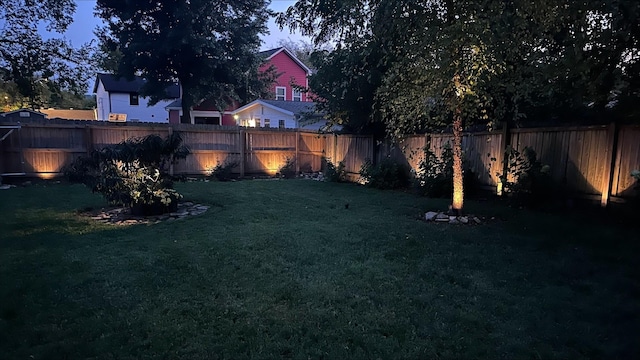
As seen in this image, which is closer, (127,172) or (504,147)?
(127,172)

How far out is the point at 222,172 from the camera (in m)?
11.8

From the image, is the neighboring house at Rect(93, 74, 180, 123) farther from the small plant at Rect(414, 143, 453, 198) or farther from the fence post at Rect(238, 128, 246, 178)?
the small plant at Rect(414, 143, 453, 198)

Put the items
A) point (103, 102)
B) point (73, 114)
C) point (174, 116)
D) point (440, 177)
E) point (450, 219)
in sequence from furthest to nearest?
point (73, 114), point (103, 102), point (174, 116), point (440, 177), point (450, 219)

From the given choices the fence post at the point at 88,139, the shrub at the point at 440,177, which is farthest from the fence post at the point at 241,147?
the shrub at the point at 440,177

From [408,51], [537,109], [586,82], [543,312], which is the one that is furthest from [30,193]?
[537,109]

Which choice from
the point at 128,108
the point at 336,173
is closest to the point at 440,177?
the point at 336,173

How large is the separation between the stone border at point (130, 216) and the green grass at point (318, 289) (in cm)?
41

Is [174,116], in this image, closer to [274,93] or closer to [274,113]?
[274,93]

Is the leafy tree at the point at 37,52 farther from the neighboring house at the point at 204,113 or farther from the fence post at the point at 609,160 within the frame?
the fence post at the point at 609,160

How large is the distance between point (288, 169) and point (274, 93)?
43.2 feet

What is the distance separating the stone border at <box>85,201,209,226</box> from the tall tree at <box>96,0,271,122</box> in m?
11.4

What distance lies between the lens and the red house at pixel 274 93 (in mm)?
23000

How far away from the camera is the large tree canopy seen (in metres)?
3.23

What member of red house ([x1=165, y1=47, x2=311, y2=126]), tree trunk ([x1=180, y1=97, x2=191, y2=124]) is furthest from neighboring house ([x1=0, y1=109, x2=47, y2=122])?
red house ([x1=165, y1=47, x2=311, y2=126])
